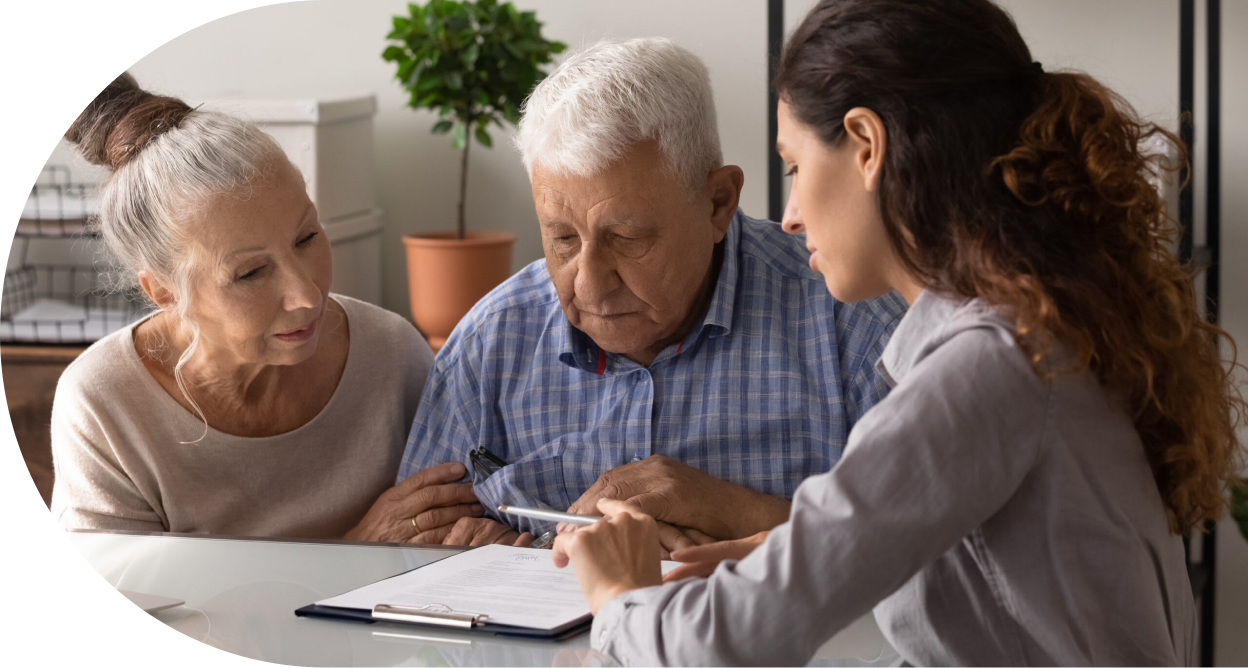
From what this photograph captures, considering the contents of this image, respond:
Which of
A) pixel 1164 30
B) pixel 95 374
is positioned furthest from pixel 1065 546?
pixel 1164 30

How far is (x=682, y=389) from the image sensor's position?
145 cm

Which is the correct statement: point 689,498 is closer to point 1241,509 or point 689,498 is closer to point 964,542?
point 964,542

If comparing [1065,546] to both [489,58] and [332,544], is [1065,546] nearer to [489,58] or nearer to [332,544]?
[332,544]

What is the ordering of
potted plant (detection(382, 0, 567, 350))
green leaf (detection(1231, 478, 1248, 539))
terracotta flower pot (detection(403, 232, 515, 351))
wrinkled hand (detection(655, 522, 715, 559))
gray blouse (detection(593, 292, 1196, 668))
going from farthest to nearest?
terracotta flower pot (detection(403, 232, 515, 351)) → potted plant (detection(382, 0, 567, 350)) → green leaf (detection(1231, 478, 1248, 539)) → wrinkled hand (detection(655, 522, 715, 559)) → gray blouse (detection(593, 292, 1196, 668))

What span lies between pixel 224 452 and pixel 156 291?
9.4 inches

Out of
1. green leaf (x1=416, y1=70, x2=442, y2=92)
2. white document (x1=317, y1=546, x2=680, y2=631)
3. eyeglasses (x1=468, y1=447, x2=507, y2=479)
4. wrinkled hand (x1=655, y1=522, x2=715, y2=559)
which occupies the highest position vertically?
green leaf (x1=416, y1=70, x2=442, y2=92)

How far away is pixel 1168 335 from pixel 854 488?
0.97ft

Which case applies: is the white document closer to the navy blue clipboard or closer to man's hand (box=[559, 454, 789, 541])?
the navy blue clipboard

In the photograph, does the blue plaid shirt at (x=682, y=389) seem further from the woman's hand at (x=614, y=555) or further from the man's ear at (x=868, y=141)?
the man's ear at (x=868, y=141)

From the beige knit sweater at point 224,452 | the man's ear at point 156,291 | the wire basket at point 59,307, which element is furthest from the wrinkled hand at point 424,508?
the wire basket at point 59,307

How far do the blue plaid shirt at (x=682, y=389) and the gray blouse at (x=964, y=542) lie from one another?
56cm

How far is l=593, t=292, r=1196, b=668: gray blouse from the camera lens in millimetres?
721

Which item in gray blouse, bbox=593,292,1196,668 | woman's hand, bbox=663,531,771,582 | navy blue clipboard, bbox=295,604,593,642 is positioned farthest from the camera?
woman's hand, bbox=663,531,771,582

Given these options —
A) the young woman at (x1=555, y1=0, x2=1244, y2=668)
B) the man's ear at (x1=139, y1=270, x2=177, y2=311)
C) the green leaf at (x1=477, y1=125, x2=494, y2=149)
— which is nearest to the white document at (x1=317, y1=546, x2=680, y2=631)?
the young woman at (x1=555, y1=0, x2=1244, y2=668)
